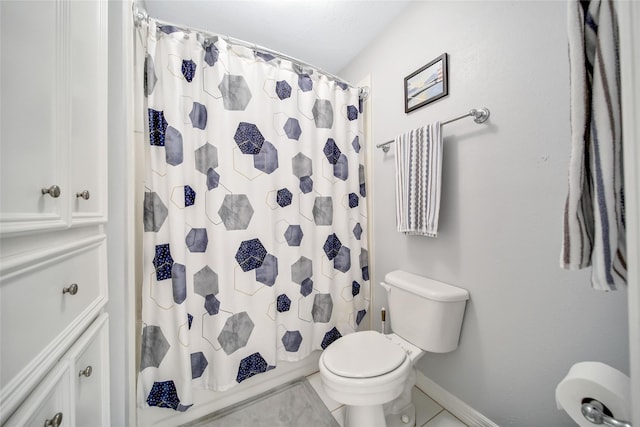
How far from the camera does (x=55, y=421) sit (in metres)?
0.42

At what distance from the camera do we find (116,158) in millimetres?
858

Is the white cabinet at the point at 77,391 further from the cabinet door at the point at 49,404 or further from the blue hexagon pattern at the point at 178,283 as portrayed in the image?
the blue hexagon pattern at the point at 178,283

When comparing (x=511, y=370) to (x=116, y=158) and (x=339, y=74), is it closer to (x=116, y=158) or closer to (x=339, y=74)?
(x=116, y=158)

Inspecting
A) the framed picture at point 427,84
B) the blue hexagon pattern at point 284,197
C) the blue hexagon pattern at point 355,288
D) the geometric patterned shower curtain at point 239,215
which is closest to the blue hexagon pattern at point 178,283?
the geometric patterned shower curtain at point 239,215

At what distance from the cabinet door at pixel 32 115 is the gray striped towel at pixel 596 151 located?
986 mm

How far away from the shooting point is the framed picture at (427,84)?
1.11 meters

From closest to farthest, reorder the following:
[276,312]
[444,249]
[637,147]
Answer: [637,147] < [444,249] < [276,312]

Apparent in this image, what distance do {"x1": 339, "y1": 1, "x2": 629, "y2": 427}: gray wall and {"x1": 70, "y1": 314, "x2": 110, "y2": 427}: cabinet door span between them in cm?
120

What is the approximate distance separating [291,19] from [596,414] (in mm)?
1960

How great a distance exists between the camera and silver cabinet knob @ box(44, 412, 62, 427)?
0.41 meters

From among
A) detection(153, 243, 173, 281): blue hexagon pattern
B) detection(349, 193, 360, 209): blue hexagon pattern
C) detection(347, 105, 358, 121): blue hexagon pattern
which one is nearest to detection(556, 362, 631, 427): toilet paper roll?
detection(349, 193, 360, 209): blue hexagon pattern

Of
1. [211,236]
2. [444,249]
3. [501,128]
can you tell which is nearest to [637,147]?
[501,128]

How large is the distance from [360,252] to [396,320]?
20.2 inches

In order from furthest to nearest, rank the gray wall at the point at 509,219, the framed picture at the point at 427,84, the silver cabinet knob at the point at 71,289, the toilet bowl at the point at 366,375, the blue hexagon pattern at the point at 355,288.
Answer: the blue hexagon pattern at the point at 355,288 → the framed picture at the point at 427,84 → the toilet bowl at the point at 366,375 → the gray wall at the point at 509,219 → the silver cabinet knob at the point at 71,289
